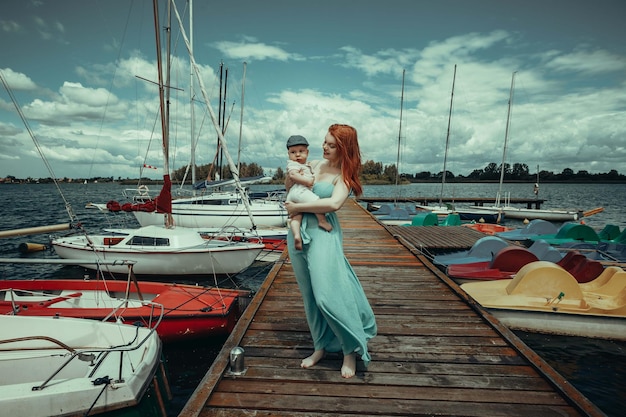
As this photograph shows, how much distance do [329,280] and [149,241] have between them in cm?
1069

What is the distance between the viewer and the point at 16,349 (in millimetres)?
4668

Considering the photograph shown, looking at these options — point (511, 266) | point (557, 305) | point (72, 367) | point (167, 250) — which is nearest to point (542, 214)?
point (511, 266)

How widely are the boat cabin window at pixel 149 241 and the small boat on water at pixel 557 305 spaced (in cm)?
984

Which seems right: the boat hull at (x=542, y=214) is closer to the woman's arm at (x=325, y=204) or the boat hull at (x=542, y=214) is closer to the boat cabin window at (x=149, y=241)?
the boat cabin window at (x=149, y=241)

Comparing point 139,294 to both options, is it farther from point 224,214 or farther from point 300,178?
point 224,214

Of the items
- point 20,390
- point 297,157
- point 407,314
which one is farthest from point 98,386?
point 407,314

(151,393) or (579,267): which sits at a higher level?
(579,267)

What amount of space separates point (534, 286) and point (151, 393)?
674 cm

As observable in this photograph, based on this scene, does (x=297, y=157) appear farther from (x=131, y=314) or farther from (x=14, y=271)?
(x=14, y=271)

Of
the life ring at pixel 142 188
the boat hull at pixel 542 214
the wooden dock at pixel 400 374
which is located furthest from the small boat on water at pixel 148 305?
the boat hull at pixel 542 214

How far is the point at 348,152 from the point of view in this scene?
9.31 feet

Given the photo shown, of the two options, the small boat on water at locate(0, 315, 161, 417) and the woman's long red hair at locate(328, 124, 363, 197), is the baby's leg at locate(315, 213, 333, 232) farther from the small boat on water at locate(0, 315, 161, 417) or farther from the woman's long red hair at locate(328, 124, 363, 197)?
the small boat on water at locate(0, 315, 161, 417)

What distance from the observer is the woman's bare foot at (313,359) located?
10.1 feet

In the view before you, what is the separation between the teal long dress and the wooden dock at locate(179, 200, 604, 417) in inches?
14.2
